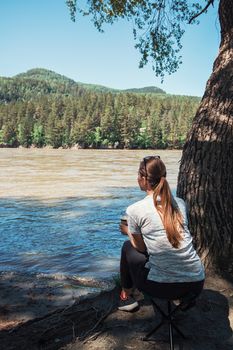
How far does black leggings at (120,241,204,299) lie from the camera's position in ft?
12.6

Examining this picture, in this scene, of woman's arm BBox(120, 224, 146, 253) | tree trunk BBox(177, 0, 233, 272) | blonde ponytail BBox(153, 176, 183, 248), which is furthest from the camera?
tree trunk BBox(177, 0, 233, 272)

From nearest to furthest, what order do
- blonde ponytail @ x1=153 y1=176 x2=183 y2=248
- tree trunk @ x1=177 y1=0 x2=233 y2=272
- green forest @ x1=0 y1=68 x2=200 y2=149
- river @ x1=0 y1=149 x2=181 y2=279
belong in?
blonde ponytail @ x1=153 y1=176 x2=183 y2=248 < tree trunk @ x1=177 y1=0 x2=233 y2=272 < river @ x1=0 y1=149 x2=181 y2=279 < green forest @ x1=0 y1=68 x2=200 y2=149

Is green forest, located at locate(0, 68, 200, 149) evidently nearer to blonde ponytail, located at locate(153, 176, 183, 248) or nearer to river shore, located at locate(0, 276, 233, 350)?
river shore, located at locate(0, 276, 233, 350)


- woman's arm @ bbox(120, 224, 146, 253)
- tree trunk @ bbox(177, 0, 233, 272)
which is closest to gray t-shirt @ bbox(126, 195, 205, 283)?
woman's arm @ bbox(120, 224, 146, 253)

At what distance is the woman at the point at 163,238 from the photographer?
3811mm

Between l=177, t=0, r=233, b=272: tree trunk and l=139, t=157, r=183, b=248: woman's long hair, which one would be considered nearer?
l=139, t=157, r=183, b=248: woman's long hair

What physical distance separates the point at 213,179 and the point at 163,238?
62.4 inches

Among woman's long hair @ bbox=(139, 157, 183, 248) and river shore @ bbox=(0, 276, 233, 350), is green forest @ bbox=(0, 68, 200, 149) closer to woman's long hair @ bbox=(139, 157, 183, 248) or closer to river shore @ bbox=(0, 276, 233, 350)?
river shore @ bbox=(0, 276, 233, 350)

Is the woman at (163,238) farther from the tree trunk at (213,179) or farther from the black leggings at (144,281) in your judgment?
the tree trunk at (213,179)

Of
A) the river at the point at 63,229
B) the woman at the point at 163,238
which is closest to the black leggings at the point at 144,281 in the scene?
the woman at the point at 163,238

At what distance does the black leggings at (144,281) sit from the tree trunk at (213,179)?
121 centimetres

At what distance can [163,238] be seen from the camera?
12.6 feet

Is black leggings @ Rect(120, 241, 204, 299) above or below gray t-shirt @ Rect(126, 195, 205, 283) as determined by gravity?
below

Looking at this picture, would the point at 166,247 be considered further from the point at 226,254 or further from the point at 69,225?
the point at 69,225
